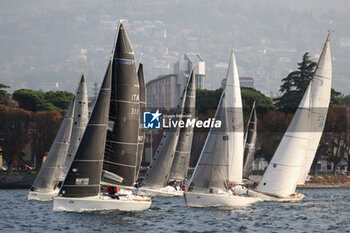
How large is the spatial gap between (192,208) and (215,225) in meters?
7.32

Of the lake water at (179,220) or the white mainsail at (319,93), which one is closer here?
the lake water at (179,220)

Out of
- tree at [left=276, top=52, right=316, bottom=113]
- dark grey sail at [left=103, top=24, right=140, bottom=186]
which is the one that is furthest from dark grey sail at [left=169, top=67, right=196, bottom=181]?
tree at [left=276, top=52, right=316, bottom=113]

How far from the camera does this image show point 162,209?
126 ft

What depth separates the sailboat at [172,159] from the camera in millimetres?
51188

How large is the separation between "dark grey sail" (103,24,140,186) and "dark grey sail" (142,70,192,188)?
1706 cm

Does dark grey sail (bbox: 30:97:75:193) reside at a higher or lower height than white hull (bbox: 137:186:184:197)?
higher

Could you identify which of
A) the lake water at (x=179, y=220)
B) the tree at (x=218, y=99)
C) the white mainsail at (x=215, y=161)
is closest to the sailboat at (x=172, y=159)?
the lake water at (x=179, y=220)

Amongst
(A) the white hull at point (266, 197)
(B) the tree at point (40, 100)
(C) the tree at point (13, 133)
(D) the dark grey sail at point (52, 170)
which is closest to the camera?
(A) the white hull at point (266, 197)

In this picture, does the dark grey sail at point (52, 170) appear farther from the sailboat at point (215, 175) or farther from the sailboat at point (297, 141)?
the sailboat at point (297, 141)

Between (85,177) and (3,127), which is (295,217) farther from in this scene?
(3,127)

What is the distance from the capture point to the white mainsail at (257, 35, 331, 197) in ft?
139

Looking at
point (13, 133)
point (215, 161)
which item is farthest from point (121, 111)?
point (13, 133)

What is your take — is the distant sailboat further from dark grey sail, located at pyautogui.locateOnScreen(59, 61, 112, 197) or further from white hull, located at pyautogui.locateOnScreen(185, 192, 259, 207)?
dark grey sail, located at pyautogui.locateOnScreen(59, 61, 112, 197)

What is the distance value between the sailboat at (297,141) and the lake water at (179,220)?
106 inches
